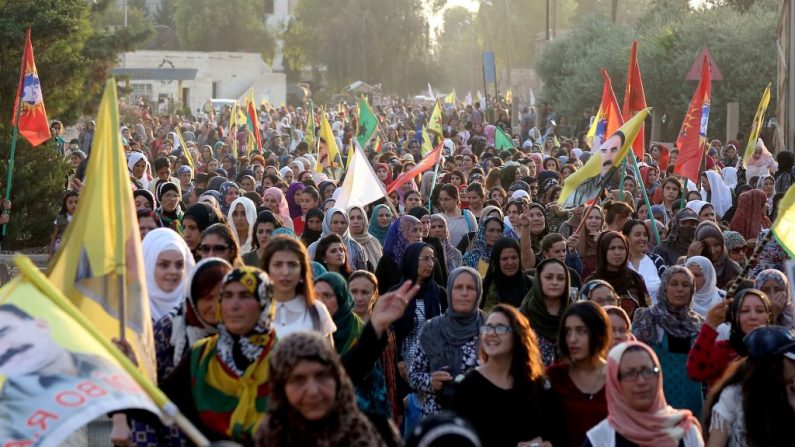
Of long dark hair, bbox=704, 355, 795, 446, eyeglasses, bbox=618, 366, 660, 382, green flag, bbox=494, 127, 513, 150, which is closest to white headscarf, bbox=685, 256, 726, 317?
long dark hair, bbox=704, 355, 795, 446

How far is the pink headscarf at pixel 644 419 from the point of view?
17.5ft

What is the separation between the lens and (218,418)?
499cm

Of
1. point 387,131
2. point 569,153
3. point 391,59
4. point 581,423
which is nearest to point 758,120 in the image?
Result: point 569,153

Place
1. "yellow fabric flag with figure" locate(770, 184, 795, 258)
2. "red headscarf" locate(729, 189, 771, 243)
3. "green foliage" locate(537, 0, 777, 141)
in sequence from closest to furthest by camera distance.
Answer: "yellow fabric flag with figure" locate(770, 184, 795, 258), "red headscarf" locate(729, 189, 771, 243), "green foliage" locate(537, 0, 777, 141)

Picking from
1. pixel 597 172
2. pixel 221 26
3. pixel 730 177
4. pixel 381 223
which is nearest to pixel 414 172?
pixel 381 223

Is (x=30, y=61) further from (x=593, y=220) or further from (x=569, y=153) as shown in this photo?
(x=569, y=153)

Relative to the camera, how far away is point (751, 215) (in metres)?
13.1

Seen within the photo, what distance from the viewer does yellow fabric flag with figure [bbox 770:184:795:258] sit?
247 inches

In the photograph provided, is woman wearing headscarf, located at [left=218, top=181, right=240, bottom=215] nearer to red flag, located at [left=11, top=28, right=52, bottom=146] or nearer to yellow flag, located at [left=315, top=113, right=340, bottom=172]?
red flag, located at [left=11, top=28, right=52, bottom=146]

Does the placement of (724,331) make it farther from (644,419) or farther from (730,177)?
(730,177)

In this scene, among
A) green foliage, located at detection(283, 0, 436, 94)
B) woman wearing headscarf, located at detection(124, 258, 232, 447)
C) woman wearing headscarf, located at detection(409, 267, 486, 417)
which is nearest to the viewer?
woman wearing headscarf, located at detection(124, 258, 232, 447)

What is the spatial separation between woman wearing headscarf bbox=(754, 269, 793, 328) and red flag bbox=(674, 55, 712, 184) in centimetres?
735

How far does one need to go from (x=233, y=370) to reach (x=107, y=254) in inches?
23.3

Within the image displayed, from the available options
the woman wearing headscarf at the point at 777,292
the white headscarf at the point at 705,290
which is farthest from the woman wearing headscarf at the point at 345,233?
Result: the woman wearing headscarf at the point at 777,292
